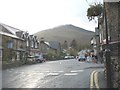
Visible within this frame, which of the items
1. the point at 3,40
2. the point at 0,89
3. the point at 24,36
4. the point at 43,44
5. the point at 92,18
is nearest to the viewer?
the point at 0,89

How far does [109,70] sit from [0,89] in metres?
7.76

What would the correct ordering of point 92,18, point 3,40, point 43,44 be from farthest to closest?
1. point 43,44
2. point 3,40
3. point 92,18

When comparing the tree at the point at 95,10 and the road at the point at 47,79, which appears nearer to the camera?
the road at the point at 47,79

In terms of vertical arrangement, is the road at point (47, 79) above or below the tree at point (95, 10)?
below

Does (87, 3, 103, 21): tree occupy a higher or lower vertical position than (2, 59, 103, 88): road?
higher

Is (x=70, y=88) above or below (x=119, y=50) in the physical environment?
below

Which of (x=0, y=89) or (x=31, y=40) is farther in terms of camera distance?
(x=31, y=40)

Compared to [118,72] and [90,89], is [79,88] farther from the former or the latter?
[118,72]

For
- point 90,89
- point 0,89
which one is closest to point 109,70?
point 90,89

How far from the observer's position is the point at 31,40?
9144cm

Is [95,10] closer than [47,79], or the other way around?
[95,10]

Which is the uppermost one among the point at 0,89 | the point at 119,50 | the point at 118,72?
the point at 119,50

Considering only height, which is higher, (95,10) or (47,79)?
(95,10)

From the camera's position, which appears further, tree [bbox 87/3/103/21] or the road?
tree [bbox 87/3/103/21]
